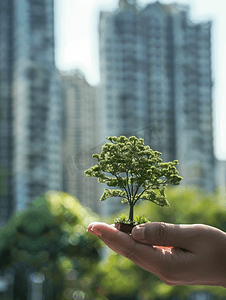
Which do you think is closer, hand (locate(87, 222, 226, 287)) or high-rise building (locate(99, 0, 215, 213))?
hand (locate(87, 222, 226, 287))

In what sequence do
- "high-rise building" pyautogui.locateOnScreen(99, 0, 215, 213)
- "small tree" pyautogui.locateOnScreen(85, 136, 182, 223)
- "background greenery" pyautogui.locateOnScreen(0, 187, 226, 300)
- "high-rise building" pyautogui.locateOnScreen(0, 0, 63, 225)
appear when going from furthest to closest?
"high-rise building" pyautogui.locateOnScreen(99, 0, 215, 213), "high-rise building" pyautogui.locateOnScreen(0, 0, 63, 225), "background greenery" pyautogui.locateOnScreen(0, 187, 226, 300), "small tree" pyautogui.locateOnScreen(85, 136, 182, 223)

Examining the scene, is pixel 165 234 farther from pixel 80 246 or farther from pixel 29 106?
pixel 29 106

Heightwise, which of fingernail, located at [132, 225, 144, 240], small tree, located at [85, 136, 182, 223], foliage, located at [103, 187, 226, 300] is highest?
small tree, located at [85, 136, 182, 223]

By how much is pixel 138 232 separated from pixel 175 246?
45cm

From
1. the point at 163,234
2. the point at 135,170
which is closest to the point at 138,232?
the point at 163,234

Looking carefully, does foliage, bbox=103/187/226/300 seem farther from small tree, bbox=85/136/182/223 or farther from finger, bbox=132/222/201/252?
finger, bbox=132/222/201/252

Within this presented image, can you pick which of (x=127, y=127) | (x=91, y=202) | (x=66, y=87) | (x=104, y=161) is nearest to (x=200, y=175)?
(x=127, y=127)

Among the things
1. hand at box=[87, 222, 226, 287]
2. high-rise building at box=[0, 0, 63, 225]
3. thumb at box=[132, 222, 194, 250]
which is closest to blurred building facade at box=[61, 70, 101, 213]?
high-rise building at box=[0, 0, 63, 225]

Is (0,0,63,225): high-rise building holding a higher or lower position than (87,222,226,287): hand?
higher

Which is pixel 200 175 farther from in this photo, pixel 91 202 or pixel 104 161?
pixel 104 161

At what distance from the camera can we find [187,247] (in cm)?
370

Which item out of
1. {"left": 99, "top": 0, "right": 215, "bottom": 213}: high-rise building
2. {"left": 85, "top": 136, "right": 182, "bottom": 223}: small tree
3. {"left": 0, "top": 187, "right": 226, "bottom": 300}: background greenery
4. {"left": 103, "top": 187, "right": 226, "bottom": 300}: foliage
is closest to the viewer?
{"left": 85, "top": 136, "right": 182, "bottom": 223}: small tree

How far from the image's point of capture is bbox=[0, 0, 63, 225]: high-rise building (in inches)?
1272

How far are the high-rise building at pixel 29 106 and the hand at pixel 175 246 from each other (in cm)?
2913
